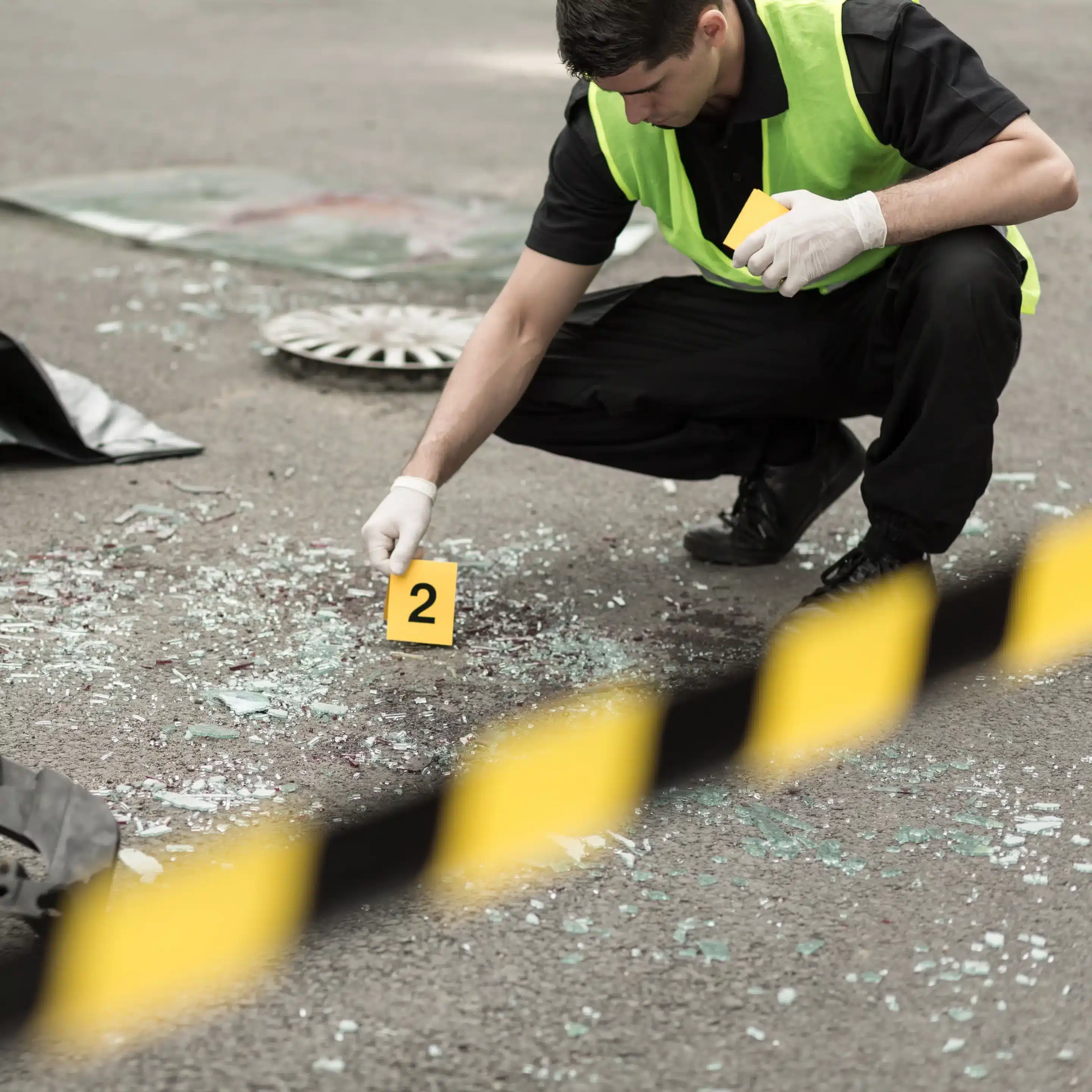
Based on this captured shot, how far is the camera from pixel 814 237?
2547 millimetres

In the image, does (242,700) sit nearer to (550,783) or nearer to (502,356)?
(550,783)

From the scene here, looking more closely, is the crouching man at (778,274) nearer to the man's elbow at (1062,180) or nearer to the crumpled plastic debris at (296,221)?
the man's elbow at (1062,180)

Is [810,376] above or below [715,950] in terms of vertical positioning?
above

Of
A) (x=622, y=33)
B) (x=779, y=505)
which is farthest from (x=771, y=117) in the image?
(x=779, y=505)

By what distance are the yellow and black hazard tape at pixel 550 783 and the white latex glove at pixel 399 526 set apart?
1.22 feet

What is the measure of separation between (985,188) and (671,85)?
22.0 inches

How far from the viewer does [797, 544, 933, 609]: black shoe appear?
2818 mm

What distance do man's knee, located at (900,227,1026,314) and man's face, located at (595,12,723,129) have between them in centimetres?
48

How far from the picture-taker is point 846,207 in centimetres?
255

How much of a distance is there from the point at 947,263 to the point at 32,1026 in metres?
1.87

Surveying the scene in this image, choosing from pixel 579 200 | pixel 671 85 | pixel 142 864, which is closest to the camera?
pixel 142 864

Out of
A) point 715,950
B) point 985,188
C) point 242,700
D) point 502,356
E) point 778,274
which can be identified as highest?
point 985,188

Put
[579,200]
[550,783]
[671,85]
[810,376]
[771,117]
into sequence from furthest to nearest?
[810,376] < [579,200] < [771,117] < [671,85] < [550,783]

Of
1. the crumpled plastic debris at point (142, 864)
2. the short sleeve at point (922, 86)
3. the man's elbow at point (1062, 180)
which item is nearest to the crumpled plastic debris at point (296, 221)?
the short sleeve at point (922, 86)
